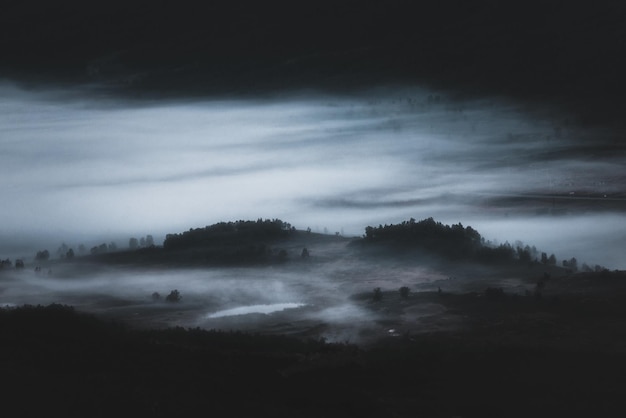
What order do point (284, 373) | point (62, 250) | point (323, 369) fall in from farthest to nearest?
point (62, 250) < point (323, 369) < point (284, 373)

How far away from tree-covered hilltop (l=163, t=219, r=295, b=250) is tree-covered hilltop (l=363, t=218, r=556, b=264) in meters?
1.70

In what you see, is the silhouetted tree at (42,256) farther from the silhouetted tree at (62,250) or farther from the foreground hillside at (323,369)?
the foreground hillside at (323,369)

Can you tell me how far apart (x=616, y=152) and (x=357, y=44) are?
14343mm

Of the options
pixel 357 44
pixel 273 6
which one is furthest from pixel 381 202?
pixel 273 6

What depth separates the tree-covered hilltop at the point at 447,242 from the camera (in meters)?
14.1

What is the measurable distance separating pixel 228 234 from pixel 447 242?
379 cm

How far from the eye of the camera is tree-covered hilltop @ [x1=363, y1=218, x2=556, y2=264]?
557 inches

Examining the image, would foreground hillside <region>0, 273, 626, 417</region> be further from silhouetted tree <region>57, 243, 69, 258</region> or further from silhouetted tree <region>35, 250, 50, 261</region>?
silhouetted tree <region>57, 243, 69, 258</region>

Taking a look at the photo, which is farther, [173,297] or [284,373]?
[173,297]

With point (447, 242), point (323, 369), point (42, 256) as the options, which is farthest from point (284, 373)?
point (42, 256)

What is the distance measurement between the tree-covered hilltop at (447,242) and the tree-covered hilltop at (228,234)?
66.8 inches

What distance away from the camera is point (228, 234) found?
52.5 ft

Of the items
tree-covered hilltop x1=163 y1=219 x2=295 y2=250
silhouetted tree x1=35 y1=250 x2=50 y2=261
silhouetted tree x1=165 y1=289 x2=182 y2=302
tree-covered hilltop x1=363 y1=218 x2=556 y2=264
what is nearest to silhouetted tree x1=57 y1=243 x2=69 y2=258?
silhouetted tree x1=35 y1=250 x2=50 y2=261

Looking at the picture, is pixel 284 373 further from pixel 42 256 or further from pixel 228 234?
pixel 42 256
